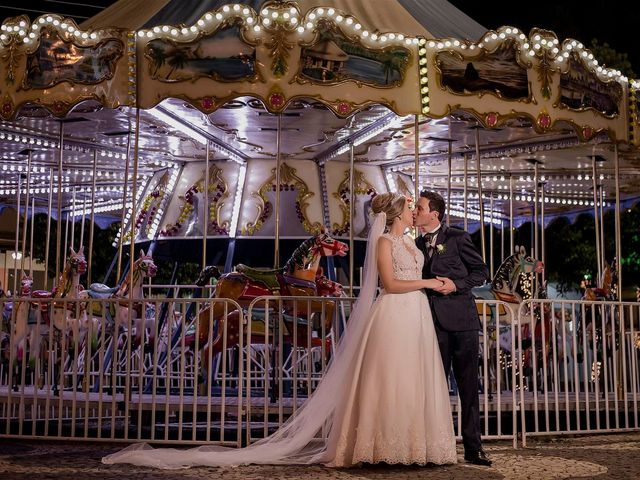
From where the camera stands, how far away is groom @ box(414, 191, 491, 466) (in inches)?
308

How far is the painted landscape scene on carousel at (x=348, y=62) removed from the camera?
397 inches

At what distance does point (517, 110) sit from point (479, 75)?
2.03ft

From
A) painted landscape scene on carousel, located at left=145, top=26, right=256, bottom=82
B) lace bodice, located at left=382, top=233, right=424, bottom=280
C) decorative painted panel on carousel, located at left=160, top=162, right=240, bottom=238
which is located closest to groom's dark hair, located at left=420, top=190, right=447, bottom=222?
lace bodice, located at left=382, top=233, right=424, bottom=280

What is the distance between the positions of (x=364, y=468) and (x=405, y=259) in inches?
63.4

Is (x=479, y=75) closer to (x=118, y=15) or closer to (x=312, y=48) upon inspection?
(x=312, y=48)

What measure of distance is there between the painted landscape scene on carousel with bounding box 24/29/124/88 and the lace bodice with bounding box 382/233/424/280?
4110 mm

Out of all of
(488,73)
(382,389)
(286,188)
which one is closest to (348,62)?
(488,73)

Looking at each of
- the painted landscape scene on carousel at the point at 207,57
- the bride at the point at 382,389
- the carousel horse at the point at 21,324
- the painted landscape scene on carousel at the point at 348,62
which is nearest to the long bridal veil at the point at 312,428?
the bride at the point at 382,389

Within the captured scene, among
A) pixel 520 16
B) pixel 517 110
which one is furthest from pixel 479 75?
pixel 520 16

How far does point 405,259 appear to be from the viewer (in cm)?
772

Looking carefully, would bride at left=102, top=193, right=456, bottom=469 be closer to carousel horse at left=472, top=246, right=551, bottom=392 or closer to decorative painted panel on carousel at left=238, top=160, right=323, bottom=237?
carousel horse at left=472, top=246, right=551, bottom=392

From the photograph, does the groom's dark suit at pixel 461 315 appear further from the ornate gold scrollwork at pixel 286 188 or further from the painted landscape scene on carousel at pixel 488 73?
the ornate gold scrollwork at pixel 286 188

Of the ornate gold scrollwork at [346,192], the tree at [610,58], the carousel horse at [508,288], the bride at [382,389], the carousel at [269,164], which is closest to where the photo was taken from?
the bride at [382,389]

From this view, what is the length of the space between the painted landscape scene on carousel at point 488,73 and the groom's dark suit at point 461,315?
10.1 ft
